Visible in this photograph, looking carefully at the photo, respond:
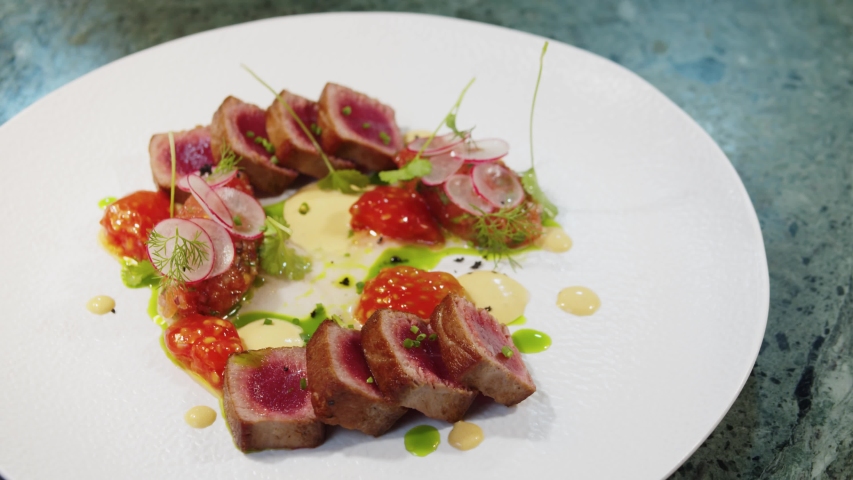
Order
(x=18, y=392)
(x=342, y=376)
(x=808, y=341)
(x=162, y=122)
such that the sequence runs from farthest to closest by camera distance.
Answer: (x=162, y=122), (x=808, y=341), (x=18, y=392), (x=342, y=376)

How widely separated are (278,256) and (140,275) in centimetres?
69

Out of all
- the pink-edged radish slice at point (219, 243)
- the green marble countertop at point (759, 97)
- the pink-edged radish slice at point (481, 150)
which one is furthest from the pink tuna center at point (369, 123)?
the green marble countertop at point (759, 97)

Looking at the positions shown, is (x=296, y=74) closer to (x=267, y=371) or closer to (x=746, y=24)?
(x=267, y=371)

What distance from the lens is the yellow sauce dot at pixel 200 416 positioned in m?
2.90

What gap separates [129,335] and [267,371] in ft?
2.57

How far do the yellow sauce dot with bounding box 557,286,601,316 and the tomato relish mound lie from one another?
427mm

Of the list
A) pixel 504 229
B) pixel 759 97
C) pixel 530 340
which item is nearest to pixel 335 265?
pixel 504 229

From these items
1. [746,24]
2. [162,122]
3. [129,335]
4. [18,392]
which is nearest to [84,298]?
[129,335]

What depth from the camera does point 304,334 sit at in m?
3.36

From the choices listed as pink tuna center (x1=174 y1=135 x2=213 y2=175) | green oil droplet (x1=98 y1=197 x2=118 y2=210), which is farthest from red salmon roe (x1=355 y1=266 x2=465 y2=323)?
green oil droplet (x1=98 y1=197 x2=118 y2=210)

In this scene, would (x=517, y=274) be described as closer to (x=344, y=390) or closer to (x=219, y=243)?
(x=344, y=390)

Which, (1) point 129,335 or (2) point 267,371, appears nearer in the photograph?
(2) point 267,371

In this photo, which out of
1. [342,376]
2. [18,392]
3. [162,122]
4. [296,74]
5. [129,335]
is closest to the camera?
[342,376]

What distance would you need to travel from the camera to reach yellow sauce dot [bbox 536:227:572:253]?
12.5 feet
